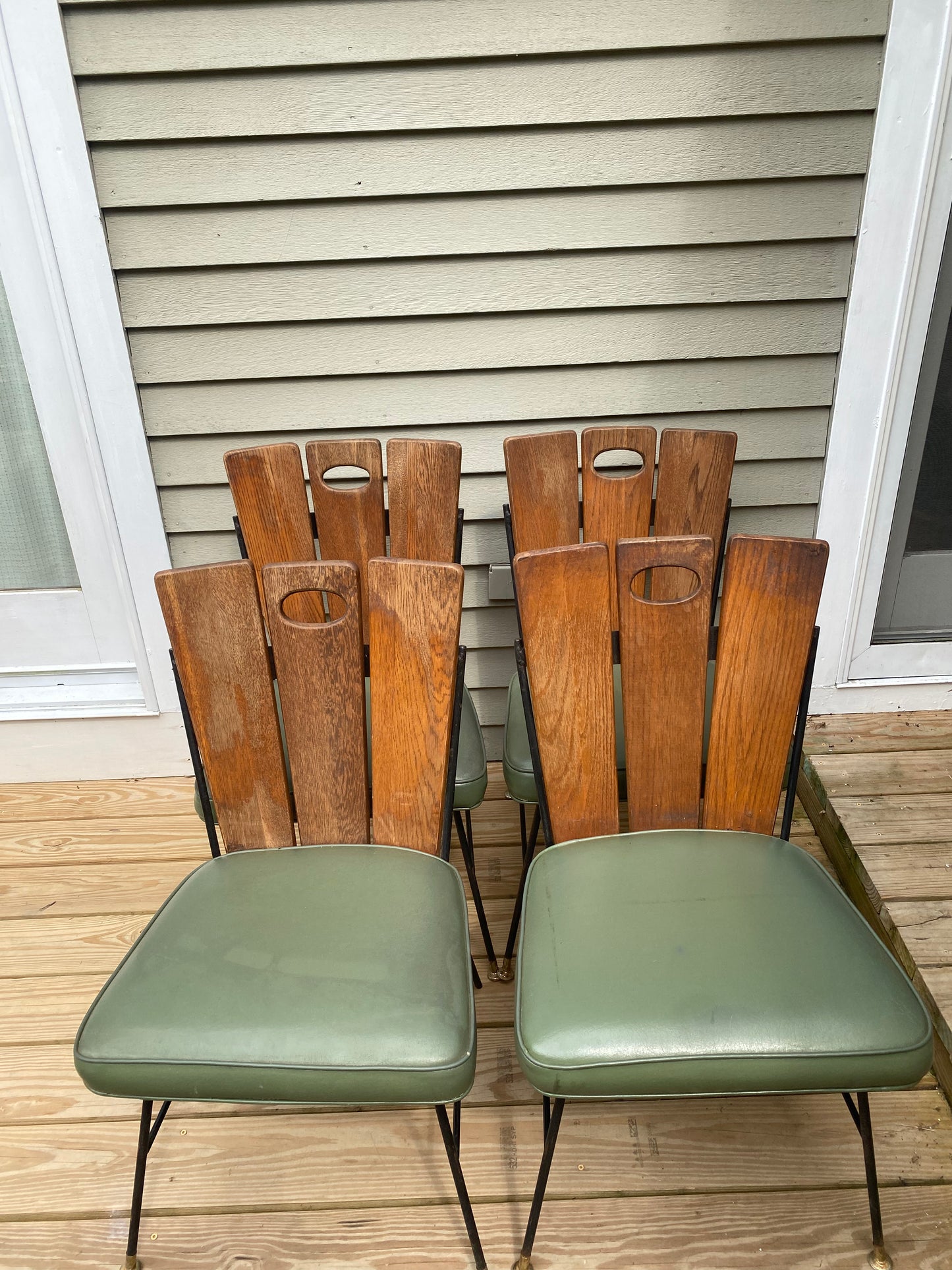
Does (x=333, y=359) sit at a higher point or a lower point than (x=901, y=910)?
higher

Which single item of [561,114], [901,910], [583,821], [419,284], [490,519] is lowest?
[901,910]

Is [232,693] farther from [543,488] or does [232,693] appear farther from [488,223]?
[488,223]

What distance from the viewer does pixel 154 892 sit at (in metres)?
1.87

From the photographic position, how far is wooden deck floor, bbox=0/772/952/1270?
3.95 feet

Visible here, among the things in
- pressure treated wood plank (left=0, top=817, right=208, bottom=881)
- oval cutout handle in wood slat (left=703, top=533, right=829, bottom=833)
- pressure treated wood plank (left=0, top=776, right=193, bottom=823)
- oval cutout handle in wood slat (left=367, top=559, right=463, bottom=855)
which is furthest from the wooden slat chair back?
pressure treated wood plank (left=0, top=776, right=193, bottom=823)

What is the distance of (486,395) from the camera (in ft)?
6.12

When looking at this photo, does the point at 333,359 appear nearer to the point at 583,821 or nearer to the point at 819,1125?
the point at 583,821

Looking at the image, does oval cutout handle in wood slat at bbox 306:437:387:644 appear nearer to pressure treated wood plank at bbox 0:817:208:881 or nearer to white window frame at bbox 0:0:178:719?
Answer: white window frame at bbox 0:0:178:719

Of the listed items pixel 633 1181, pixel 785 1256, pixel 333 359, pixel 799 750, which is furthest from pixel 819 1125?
pixel 333 359

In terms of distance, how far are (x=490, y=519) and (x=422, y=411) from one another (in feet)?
1.03

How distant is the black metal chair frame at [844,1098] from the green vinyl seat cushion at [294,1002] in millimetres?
208

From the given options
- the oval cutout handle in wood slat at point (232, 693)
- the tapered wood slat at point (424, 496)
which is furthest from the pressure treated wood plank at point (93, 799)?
the tapered wood slat at point (424, 496)

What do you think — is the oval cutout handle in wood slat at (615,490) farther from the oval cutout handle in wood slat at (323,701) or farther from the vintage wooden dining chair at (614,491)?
the oval cutout handle in wood slat at (323,701)

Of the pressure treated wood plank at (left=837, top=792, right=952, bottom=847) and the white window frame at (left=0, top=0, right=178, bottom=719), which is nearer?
the white window frame at (left=0, top=0, right=178, bottom=719)
